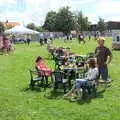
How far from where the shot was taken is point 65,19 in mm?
95938

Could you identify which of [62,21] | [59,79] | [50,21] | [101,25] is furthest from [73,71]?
[101,25]

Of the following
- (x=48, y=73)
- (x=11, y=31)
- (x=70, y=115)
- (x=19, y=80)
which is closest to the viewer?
(x=70, y=115)

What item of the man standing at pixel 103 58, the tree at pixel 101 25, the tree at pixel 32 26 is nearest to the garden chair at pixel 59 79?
the man standing at pixel 103 58

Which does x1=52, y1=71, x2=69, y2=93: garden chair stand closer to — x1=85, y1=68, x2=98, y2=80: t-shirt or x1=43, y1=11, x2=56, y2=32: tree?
x1=85, y1=68, x2=98, y2=80: t-shirt

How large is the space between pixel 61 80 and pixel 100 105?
2.09 metres

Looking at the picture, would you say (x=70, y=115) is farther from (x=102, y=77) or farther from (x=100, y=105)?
(x=102, y=77)

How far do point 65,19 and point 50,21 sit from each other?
11062 millimetres

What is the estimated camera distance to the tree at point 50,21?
104 meters

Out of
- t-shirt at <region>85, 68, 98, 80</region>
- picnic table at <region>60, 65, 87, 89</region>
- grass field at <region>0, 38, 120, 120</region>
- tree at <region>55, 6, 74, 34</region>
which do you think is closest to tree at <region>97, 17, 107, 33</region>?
tree at <region>55, 6, 74, 34</region>

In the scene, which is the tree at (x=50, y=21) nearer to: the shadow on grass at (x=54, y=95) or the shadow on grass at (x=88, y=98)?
the shadow on grass at (x=54, y=95)

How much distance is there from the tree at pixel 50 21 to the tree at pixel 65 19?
14.3ft

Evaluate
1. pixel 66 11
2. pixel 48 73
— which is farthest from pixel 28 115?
pixel 66 11

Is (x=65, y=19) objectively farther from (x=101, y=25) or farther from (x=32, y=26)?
(x=32, y=26)

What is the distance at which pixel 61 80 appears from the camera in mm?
12680
